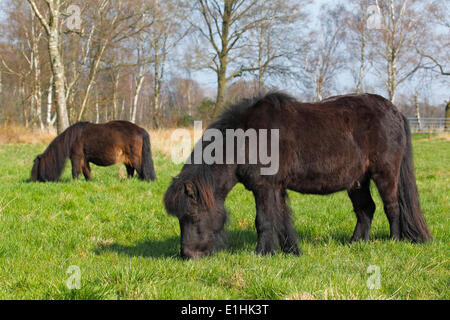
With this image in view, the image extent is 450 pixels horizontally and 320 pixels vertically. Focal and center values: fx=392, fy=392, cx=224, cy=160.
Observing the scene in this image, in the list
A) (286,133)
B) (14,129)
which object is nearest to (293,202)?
(286,133)

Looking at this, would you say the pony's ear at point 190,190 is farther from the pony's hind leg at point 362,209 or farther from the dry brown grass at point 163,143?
the dry brown grass at point 163,143

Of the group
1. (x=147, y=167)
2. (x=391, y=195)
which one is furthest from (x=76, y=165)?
(x=391, y=195)

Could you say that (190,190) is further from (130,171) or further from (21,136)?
(21,136)

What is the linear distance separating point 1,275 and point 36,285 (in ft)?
2.11

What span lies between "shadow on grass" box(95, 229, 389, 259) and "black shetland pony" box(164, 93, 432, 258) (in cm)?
29

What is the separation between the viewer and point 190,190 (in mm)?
4164

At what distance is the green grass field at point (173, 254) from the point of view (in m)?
3.07

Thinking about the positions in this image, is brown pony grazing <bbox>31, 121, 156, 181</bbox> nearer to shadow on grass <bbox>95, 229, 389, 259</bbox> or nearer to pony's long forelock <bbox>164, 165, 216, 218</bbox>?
shadow on grass <bbox>95, 229, 389, 259</bbox>

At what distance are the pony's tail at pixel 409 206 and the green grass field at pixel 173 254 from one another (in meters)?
0.21

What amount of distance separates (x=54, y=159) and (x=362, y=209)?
285 inches

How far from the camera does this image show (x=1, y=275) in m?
3.66

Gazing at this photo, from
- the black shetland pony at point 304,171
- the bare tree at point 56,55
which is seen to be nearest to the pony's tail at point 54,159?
the black shetland pony at point 304,171

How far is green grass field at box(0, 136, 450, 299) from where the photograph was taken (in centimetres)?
307

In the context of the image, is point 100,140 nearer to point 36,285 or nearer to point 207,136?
point 207,136
